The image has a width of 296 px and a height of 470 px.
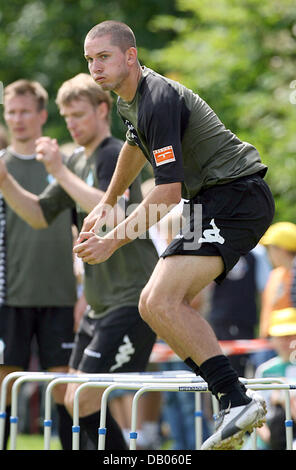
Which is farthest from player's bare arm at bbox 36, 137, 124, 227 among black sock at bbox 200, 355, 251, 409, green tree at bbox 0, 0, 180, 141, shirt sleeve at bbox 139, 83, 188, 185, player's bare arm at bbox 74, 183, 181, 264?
green tree at bbox 0, 0, 180, 141

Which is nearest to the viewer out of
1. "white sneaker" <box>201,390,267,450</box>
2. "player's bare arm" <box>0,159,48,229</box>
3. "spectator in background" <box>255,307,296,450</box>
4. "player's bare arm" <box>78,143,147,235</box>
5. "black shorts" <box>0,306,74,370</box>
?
"white sneaker" <box>201,390,267,450</box>

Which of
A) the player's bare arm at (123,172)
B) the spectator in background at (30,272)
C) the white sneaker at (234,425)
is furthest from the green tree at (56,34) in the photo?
the white sneaker at (234,425)

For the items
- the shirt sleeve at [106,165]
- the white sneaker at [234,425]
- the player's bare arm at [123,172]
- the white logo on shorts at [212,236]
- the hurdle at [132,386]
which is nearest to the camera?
the white sneaker at [234,425]

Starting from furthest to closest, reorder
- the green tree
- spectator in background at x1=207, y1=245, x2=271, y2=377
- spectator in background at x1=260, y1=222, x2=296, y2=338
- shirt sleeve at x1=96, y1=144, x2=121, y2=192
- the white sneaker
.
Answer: the green tree, spectator in background at x1=207, y1=245, x2=271, y2=377, spectator in background at x1=260, y1=222, x2=296, y2=338, shirt sleeve at x1=96, y1=144, x2=121, y2=192, the white sneaker

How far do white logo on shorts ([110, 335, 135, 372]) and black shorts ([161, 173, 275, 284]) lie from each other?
136 centimetres

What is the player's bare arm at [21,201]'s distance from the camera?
590cm

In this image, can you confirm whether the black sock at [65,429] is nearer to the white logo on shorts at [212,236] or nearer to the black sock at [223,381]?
the black sock at [223,381]

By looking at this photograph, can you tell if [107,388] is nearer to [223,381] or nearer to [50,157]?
[223,381]

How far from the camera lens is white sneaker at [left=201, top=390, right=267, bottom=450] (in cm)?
406

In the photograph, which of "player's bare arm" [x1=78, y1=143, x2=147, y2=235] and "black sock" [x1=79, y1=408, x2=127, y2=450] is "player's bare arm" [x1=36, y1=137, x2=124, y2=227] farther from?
"black sock" [x1=79, y1=408, x2=127, y2=450]

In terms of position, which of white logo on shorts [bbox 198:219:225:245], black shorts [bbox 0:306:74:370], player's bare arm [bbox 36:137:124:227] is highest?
player's bare arm [bbox 36:137:124:227]

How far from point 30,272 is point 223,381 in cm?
262

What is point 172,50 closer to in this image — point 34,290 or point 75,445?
point 34,290
